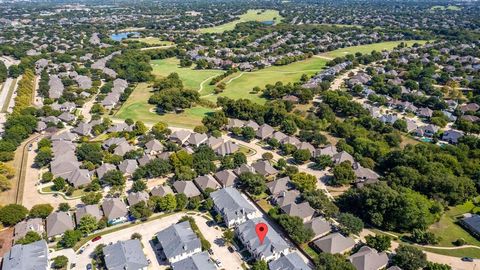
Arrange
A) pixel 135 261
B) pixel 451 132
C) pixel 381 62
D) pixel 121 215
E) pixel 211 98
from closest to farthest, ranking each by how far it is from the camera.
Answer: pixel 135 261
pixel 121 215
pixel 451 132
pixel 211 98
pixel 381 62

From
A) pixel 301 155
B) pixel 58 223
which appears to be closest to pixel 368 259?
pixel 301 155

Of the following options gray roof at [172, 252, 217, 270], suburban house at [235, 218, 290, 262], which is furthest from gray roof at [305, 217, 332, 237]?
gray roof at [172, 252, 217, 270]

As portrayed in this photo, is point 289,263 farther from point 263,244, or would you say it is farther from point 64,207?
point 64,207

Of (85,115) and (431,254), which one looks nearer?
(431,254)

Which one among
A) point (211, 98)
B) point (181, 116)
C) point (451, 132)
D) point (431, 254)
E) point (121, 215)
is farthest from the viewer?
point (211, 98)

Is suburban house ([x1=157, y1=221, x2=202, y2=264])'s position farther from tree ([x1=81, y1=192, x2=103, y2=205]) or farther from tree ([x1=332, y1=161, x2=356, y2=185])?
tree ([x1=332, y1=161, x2=356, y2=185])

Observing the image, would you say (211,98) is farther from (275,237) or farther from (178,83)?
(275,237)

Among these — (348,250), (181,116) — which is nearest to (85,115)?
(181,116)
